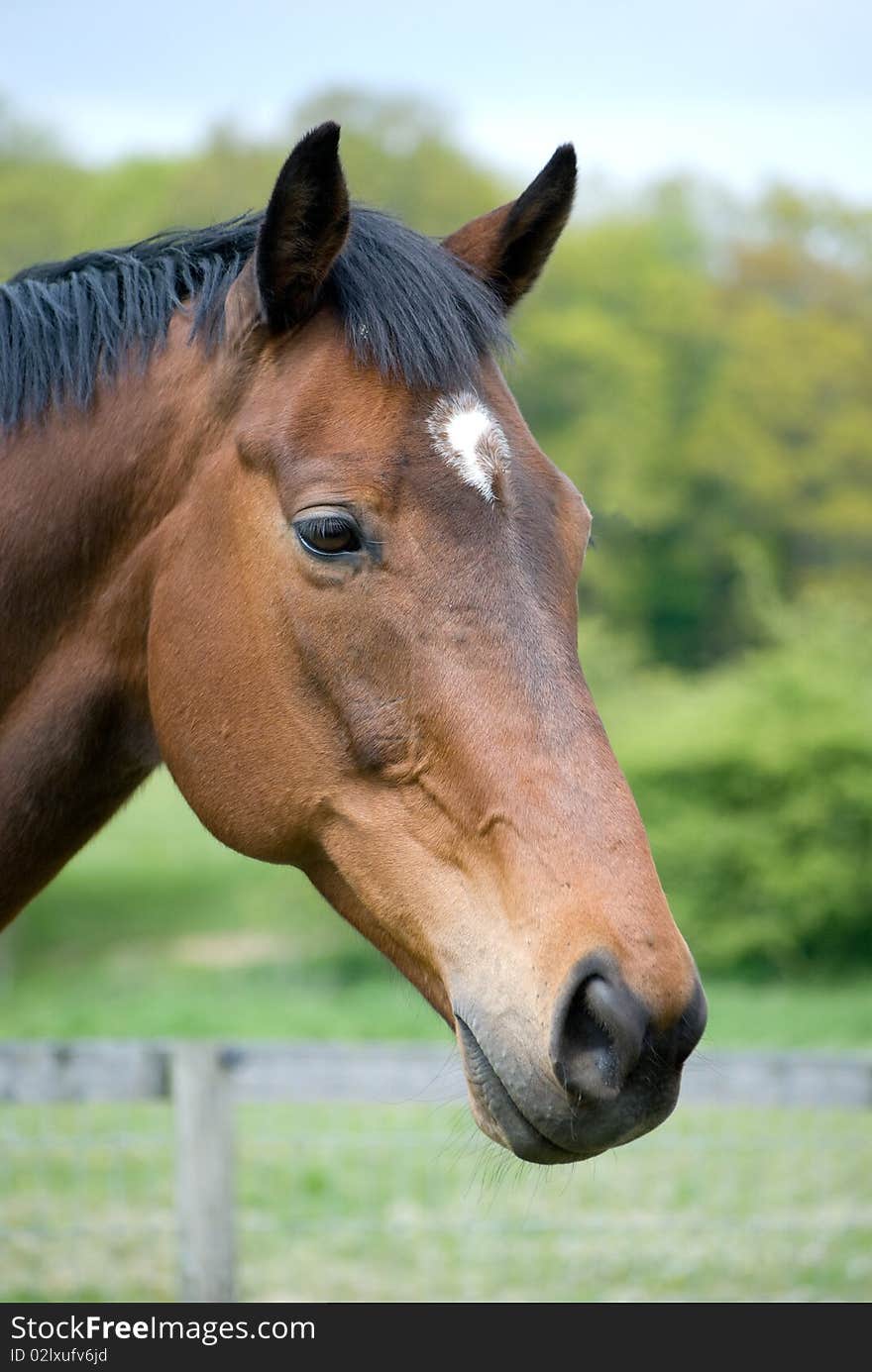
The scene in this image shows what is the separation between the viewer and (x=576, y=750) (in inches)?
86.0

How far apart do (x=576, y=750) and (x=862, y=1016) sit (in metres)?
13.9

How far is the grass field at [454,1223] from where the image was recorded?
6258 mm

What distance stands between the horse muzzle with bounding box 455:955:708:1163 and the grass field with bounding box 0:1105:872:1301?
10.0 ft

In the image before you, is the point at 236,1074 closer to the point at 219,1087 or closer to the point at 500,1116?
the point at 219,1087

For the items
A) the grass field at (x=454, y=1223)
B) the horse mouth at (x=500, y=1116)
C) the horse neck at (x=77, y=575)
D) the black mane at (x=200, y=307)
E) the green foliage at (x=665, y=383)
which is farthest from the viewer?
the green foliage at (x=665, y=383)

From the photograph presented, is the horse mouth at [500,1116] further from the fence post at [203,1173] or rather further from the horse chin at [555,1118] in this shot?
the fence post at [203,1173]

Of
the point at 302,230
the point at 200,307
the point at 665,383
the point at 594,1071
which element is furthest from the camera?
the point at 665,383

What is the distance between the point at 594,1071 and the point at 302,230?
1628 millimetres

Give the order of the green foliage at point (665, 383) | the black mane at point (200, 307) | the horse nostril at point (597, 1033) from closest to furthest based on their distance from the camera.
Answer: the horse nostril at point (597, 1033) < the black mane at point (200, 307) < the green foliage at point (665, 383)

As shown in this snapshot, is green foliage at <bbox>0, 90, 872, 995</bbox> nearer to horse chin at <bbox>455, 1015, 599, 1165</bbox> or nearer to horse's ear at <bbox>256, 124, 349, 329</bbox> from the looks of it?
horse's ear at <bbox>256, 124, 349, 329</bbox>

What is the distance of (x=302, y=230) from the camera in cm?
247

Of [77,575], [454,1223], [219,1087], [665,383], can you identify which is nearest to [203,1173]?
[219,1087]

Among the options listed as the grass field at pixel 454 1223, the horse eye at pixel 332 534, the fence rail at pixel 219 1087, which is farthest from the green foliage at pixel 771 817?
the horse eye at pixel 332 534
